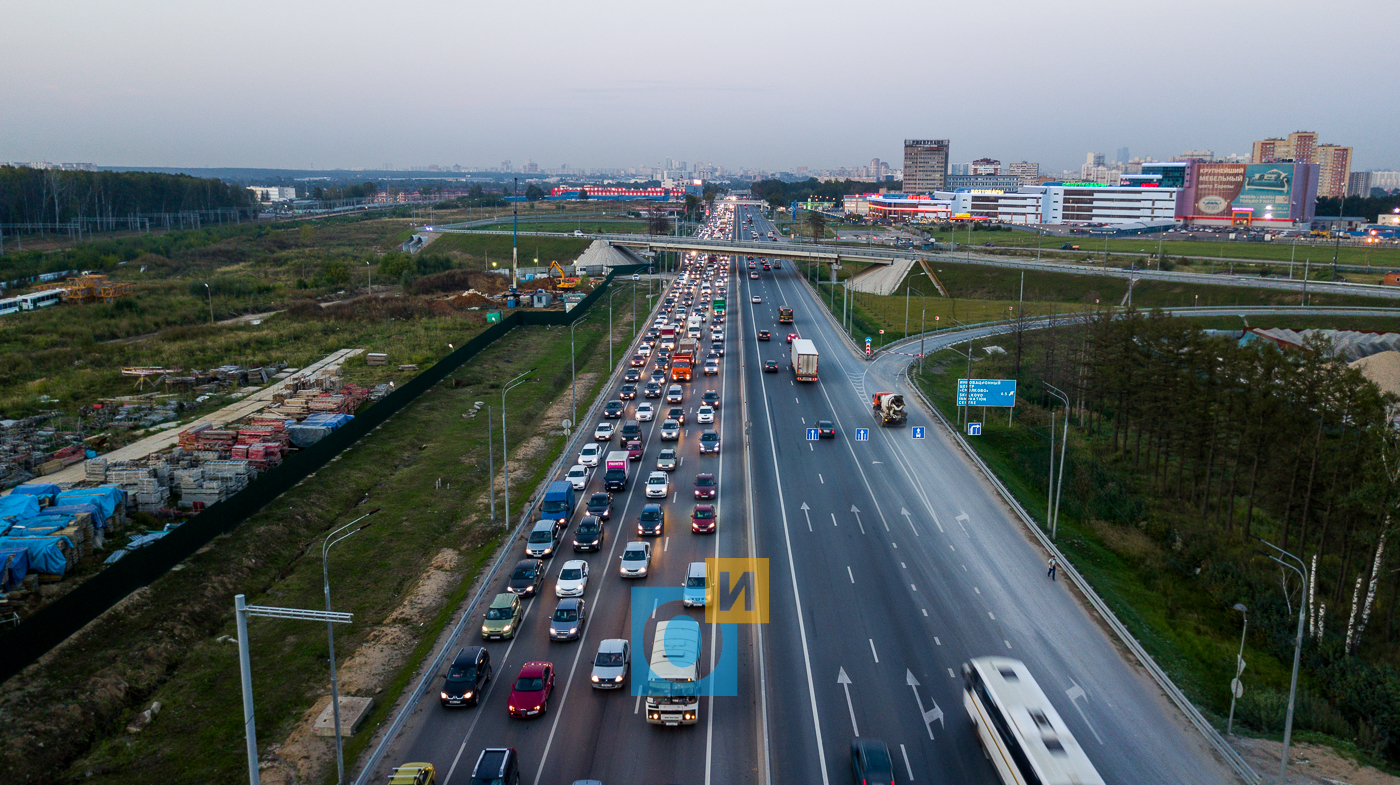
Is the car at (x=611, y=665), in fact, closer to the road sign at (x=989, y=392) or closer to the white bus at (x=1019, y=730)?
the white bus at (x=1019, y=730)

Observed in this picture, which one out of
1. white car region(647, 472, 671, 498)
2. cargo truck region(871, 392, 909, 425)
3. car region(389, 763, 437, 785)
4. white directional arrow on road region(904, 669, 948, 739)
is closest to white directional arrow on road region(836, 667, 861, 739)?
white directional arrow on road region(904, 669, 948, 739)

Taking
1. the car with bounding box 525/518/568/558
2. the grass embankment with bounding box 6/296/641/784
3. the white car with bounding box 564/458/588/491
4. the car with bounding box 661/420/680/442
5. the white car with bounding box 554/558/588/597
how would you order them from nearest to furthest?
the grass embankment with bounding box 6/296/641/784 < the white car with bounding box 554/558/588/597 < the car with bounding box 525/518/568/558 < the white car with bounding box 564/458/588/491 < the car with bounding box 661/420/680/442

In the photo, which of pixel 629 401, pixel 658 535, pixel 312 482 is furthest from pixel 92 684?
pixel 629 401

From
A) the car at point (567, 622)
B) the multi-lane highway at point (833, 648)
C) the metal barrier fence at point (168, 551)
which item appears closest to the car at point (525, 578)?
the multi-lane highway at point (833, 648)

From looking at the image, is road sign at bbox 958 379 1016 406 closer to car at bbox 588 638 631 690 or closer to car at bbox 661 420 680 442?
car at bbox 661 420 680 442

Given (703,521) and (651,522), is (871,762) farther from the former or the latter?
(651,522)

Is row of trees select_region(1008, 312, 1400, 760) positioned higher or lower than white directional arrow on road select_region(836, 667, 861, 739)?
higher
